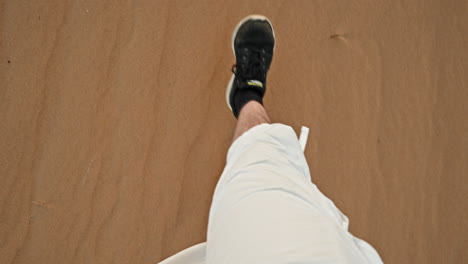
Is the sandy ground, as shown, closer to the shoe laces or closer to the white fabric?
the shoe laces

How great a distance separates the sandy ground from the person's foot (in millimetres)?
21

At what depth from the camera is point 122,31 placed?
2.91ft

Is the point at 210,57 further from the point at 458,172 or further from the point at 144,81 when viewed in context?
the point at 458,172

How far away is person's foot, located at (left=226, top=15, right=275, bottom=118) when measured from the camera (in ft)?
2.95

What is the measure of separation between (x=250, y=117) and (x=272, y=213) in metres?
0.30

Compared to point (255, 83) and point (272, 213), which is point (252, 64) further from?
point (272, 213)

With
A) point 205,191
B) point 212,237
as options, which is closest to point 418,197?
point 205,191

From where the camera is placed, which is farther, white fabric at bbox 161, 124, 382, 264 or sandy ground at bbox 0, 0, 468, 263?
sandy ground at bbox 0, 0, 468, 263

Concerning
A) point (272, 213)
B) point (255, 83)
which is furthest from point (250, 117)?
point (272, 213)

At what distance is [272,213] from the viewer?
56cm

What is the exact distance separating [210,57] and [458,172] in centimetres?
61

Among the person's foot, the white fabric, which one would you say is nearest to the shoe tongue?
the person's foot

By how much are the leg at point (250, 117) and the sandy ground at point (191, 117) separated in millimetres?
77

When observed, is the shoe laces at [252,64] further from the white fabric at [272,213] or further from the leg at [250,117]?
the white fabric at [272,213]
